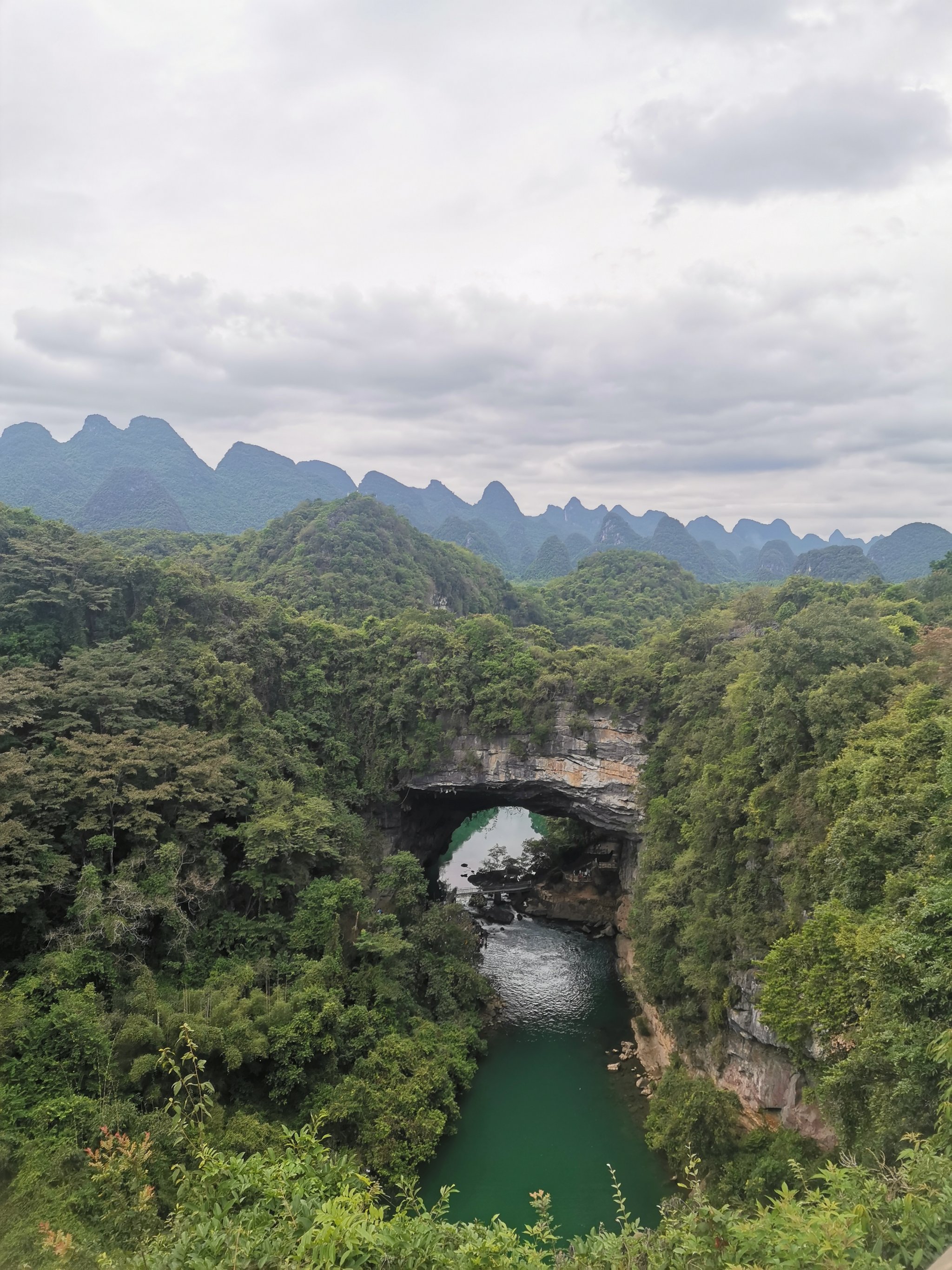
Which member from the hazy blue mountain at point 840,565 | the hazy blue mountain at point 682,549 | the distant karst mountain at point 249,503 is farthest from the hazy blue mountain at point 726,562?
the hazy blue mountain at point 840,565

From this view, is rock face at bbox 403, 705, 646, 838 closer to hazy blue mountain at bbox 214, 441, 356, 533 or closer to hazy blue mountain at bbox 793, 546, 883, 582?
hazy blue mountain at bbox 793, 546, 883, 582

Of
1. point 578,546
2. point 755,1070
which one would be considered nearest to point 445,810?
point 755,1070

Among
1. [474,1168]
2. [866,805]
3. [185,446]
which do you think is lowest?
[474,1168]

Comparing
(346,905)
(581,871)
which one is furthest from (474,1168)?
(581,871)

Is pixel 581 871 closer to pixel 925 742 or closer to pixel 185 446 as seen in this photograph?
pixel 925 742

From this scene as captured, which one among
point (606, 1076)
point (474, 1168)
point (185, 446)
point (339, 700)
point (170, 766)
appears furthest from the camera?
point (185, 446)

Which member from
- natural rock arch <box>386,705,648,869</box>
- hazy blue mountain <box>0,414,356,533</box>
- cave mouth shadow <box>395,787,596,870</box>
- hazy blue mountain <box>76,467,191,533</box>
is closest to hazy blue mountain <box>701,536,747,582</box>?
hazy blue mountain <box>0,414,356,533</box>

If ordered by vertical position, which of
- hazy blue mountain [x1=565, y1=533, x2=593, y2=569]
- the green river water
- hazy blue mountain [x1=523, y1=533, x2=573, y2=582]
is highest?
hazy blue mountain [x1=565, y1=533, x2=593, y2=569]

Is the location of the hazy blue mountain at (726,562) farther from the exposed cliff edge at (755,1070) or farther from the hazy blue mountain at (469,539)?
the exposed cliff edge at (755,1070)
